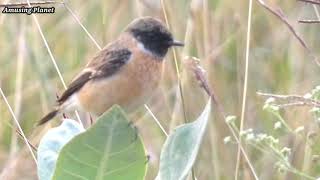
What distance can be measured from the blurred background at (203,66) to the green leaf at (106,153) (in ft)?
5.60

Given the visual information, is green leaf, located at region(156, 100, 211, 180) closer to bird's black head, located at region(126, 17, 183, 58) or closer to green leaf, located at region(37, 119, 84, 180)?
green leaf, located at region(37, 119, 84, 180)

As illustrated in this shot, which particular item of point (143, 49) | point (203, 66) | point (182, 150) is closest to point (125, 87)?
point (143, 49)

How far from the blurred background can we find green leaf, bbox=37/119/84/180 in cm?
153

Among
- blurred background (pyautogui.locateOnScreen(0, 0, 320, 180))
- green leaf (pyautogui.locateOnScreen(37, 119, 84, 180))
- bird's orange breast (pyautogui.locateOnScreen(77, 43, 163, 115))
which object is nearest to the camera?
green leaf (pyautogui.locateOnScreen(37, 119, 84, 180))

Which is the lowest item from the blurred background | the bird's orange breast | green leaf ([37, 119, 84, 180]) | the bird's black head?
the blurred background

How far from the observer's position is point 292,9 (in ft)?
11.5

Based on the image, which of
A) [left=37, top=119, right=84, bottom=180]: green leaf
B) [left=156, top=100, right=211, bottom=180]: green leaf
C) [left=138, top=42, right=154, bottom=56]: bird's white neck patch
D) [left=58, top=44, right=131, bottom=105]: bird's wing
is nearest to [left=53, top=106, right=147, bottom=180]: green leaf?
[left=156, top=100, right=211, bottom=180]: green leaf

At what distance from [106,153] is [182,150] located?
13 cm

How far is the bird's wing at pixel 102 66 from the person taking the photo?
2473 millimetres

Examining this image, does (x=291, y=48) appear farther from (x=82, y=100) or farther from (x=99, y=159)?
(x=99, y=159)

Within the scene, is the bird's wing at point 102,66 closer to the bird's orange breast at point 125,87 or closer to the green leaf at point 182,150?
the bird's orange breast at point 125,87

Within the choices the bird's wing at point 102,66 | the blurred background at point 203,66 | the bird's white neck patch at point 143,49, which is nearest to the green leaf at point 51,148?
the bird's wing at point 102,66

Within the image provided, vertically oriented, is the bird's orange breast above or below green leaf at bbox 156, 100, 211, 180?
below

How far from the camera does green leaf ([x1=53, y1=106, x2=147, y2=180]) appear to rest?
1255mm
